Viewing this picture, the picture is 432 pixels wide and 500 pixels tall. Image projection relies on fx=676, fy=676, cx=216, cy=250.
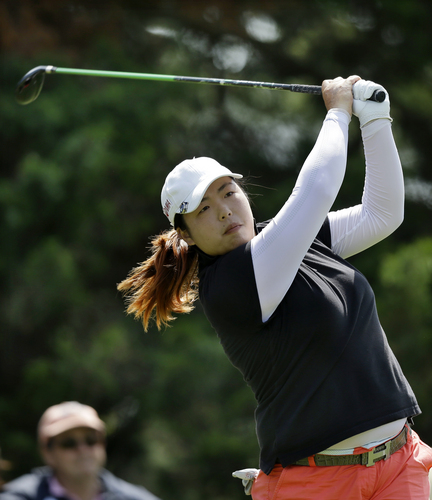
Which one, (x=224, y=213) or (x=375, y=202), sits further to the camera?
(x=375, y=202)

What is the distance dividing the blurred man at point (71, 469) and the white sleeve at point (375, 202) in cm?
92

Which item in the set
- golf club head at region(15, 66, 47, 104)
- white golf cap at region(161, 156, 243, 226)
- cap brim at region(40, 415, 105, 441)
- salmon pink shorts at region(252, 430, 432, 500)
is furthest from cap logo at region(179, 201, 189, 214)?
golf club head at region(15, 66, 47, 104)

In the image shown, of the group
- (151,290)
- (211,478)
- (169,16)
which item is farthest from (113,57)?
(151,290)

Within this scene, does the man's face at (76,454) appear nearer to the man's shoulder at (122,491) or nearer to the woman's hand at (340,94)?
the man's shoulder at (122,491)

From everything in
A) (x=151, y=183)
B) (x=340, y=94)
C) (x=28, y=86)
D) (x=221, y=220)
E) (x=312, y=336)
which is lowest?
(x=312, y=336)

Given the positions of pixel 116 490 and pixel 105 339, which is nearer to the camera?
pixel 116 490

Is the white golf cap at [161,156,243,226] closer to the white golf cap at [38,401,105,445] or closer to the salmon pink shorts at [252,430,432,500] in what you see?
the salmon pink shorts at [252,430,432,500]

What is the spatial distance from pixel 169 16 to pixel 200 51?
1.47ft

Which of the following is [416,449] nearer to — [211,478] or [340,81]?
[340,81]

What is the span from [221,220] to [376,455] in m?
0.64

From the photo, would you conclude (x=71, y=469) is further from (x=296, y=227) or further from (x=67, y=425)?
(x=296, y=227)

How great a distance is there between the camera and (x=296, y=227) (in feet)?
4.72

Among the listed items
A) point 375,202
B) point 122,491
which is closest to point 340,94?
point 375,202

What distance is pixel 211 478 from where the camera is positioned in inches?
210
